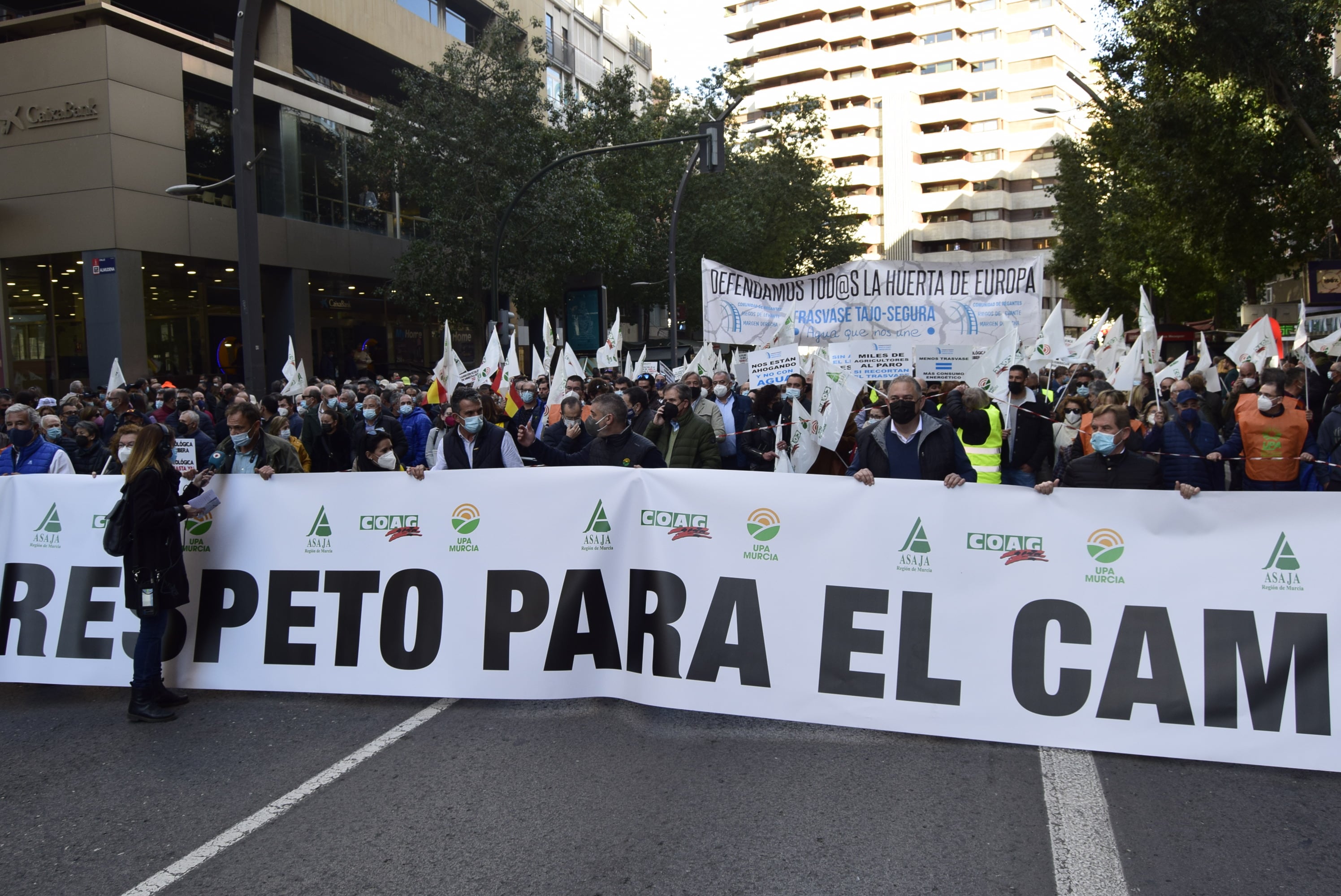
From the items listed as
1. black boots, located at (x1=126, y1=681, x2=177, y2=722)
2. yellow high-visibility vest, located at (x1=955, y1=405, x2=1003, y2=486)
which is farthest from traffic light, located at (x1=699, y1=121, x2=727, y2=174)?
black boots, located at (x1=126, y1=681, x2=177, y2=722)

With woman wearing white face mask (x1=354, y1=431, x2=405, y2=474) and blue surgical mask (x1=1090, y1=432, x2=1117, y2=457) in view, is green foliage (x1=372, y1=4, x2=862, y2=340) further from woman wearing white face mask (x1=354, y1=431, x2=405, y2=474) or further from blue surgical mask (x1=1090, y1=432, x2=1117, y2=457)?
blue surgical mask (x1=1090, y1=432, x2=1117, y2=457)

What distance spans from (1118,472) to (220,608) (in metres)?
5.13

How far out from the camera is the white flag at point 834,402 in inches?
329

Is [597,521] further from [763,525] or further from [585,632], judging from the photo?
[763,525]

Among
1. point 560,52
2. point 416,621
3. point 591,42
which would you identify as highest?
point 591,42

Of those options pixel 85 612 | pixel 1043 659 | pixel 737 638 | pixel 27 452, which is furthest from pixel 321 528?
pixel 27 452

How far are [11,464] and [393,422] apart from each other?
3494 mm

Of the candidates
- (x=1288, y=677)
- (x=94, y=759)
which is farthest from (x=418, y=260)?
(x=1288, y=677)

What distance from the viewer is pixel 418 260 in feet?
85.1

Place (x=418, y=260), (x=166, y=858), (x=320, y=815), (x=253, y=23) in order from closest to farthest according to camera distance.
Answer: (x=166, y=858) < (x=320, y=815) < (x=253, y=23) < (x=418, y=260)

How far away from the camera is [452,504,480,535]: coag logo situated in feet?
19.2

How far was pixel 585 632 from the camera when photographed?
5.62 m

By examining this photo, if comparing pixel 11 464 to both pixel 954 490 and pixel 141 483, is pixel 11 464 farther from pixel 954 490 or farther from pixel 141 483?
pixel 954 490

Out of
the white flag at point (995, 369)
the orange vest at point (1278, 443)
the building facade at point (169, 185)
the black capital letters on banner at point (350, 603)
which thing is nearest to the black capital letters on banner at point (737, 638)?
the black capital letters on banner at point (350, 603)
